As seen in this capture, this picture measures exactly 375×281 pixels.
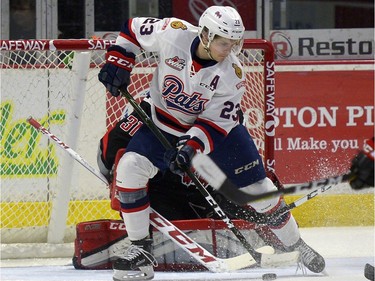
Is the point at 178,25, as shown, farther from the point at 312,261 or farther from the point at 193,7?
the point at 193,7

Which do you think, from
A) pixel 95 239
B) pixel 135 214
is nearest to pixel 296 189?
pixel 135 214

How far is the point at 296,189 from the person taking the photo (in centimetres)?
393

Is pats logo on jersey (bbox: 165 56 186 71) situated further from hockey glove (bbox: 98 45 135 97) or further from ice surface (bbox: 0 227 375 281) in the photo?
ice surface (bbox: 0 227 375 281)

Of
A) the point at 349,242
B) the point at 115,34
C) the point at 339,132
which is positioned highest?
the point at 115,34

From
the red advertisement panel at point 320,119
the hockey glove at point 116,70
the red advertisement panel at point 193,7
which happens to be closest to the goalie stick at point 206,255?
the hockey glove at point 116,70

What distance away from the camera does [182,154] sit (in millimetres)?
4320

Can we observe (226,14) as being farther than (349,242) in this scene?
No

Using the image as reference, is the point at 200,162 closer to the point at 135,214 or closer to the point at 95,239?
the point at 135,214

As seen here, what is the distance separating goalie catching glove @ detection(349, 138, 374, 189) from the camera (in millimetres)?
3506

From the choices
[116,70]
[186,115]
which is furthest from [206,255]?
[116,70]

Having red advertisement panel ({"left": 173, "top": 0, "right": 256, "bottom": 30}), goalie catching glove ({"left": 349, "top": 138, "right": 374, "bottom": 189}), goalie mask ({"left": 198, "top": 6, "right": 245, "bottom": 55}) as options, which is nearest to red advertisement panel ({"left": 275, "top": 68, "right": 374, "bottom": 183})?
red advertisement panel ({"left": 173, "top": 0, "right": 256, "bottom": 30})

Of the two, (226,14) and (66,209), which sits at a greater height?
(226,14)

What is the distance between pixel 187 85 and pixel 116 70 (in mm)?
309

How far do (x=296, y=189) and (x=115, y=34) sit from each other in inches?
120
